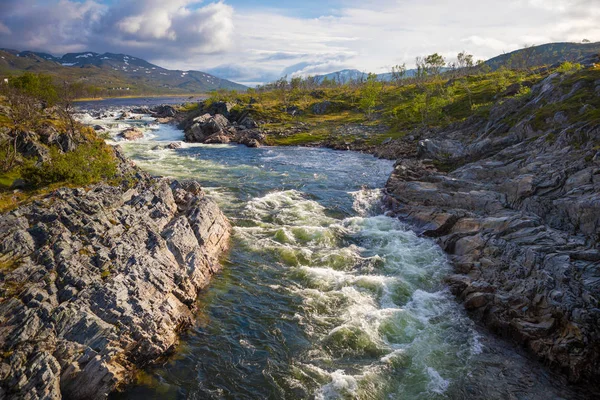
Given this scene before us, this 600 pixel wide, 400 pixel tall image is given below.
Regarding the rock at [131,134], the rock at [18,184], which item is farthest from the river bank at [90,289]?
the rock at [131,134]

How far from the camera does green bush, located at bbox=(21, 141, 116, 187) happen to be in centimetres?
3095

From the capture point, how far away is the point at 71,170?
32406mm

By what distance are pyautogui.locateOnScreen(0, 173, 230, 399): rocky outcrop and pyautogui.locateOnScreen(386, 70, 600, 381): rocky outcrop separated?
2316 centimetres

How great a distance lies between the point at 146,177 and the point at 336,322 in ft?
88.0

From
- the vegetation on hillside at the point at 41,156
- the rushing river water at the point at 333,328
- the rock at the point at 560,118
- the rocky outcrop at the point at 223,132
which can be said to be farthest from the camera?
the rocky outcrop at the point at 223,132

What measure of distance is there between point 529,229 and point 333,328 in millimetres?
18980

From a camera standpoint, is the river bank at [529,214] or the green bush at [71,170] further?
the green bush at [71,170]

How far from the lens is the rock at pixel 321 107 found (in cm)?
17618

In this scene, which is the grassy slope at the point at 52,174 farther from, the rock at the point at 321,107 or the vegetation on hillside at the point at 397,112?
the rock at the point at 321,107

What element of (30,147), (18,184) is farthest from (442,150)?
Answer: (30,147)

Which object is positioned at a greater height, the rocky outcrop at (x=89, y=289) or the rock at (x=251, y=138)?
the rock at (x=251, y=138)

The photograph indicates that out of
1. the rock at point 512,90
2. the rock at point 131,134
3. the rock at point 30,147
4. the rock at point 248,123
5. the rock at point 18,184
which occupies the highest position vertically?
the rock at point 512,90

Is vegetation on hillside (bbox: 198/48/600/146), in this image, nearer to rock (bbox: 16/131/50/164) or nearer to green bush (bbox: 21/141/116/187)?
green bush (bbox: 21/141/116/187)

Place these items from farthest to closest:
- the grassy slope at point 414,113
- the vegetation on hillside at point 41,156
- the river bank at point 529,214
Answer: the grassy slope at point 414,113 → the vegetation on hillside at point 41,156 → the river bank at point 529,214
